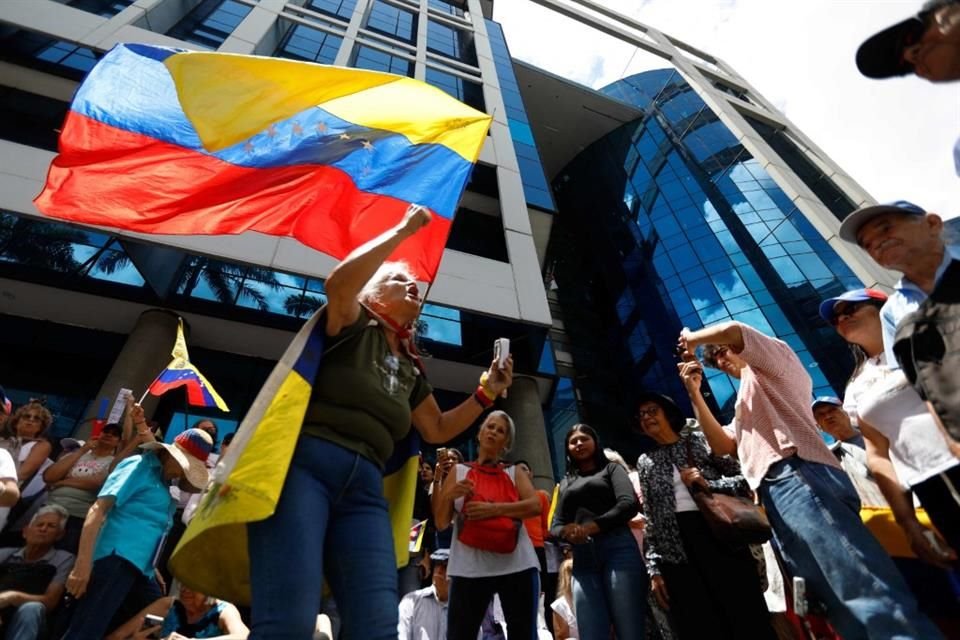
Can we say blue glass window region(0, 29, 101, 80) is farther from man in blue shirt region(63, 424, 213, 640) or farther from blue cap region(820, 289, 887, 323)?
blue cap region(820, 289, 887, 323)

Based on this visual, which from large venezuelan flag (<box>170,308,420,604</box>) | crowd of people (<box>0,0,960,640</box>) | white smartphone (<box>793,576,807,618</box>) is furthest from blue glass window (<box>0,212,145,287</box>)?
white smartphone (<box>793,576,807,618</box>)

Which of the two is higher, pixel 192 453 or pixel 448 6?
pixel 448 6

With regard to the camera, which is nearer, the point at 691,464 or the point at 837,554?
the point at 837,554

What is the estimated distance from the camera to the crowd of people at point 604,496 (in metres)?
1.59

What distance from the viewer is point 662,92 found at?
26312 millimetres

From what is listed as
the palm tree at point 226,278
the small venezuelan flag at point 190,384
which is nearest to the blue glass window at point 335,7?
the palm tree at point 226,278

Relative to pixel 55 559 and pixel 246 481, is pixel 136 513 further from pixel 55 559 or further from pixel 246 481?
pixel 246 481

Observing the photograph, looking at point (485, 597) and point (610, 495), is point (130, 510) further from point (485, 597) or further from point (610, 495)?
point (610, 495)

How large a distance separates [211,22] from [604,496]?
1926 cm

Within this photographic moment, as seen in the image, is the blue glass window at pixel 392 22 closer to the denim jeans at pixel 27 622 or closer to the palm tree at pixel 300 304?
the palm tree at pixel 300 304

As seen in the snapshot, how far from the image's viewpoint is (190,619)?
345 cm

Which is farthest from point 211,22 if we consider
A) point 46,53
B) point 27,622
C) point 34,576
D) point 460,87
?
point 27,622

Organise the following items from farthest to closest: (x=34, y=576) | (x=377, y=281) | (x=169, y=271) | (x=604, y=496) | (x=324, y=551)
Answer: (x=169, y=271) < (x=34, y=576) < (x=604, y=496) < (x=377, y=281) < (x=324, y=551)

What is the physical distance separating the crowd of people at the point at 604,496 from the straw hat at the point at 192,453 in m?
0.03
